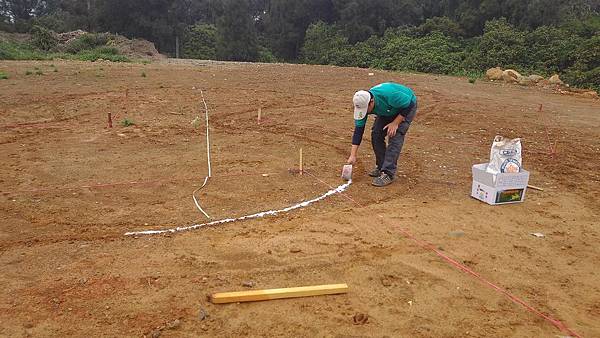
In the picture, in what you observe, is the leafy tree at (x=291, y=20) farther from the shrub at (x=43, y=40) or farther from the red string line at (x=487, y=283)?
the red string line at (x=487, y=283)

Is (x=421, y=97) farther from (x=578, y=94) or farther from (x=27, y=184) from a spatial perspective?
(x=27, y=184)

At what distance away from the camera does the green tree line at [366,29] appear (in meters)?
21.3

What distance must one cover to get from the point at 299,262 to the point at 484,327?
1286 mm

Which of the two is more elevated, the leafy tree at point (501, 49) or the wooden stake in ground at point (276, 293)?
the leafy tree at point (501, 49)

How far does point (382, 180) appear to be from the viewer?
510cm

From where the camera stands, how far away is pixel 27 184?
4875mm

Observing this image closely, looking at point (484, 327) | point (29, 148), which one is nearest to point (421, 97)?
point (29, 148)

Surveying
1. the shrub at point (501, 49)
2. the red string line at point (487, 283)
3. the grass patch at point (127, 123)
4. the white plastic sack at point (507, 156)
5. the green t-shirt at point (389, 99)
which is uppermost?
the shrub at point (501, 49)

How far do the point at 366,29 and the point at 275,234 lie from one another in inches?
1196

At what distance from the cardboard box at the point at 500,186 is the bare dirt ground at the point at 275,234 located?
3.6 inches

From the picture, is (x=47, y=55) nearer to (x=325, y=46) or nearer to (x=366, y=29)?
(x=325, y=46)

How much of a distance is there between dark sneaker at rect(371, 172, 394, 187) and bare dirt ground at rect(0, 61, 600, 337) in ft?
0.32

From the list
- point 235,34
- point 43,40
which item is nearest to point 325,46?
point 235,34

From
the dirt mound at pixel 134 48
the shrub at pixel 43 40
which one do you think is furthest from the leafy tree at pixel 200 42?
the shrub at pixel 43 40
